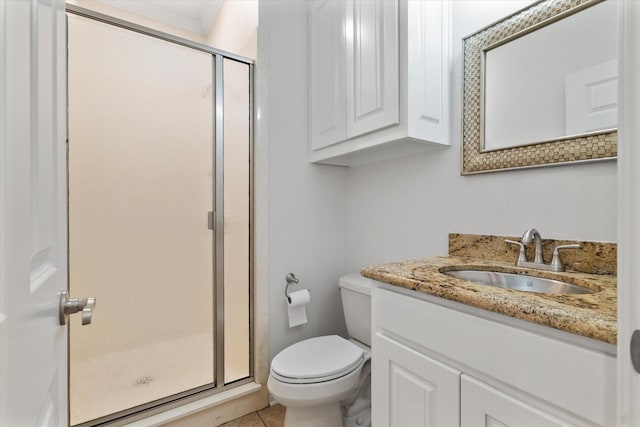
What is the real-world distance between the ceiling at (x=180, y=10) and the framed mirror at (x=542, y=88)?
195 centimetres

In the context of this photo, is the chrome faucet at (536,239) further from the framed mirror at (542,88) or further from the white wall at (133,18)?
the white wall at (133,18)

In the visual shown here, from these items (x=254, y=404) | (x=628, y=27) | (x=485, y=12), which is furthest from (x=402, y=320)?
(x=485, y=12)

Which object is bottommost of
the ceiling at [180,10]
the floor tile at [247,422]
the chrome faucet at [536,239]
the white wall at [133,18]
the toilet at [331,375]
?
the floor tile at [247,422]

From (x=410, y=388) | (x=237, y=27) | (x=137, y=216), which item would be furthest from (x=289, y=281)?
(x=237, y=27)

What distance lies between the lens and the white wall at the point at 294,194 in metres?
1.70

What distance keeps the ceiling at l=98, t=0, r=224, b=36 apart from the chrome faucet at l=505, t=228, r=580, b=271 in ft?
7.98

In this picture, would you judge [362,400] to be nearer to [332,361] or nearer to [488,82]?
[332,361]

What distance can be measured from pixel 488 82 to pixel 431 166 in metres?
0.41

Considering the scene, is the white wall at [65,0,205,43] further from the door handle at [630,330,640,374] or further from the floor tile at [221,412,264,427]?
the door handle at [630,330,640,374]

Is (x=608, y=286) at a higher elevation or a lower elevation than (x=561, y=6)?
lower

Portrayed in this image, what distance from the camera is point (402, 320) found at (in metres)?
0.90

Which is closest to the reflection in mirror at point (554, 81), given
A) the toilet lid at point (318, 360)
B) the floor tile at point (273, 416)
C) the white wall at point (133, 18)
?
the toilet lid at point (318, 360)

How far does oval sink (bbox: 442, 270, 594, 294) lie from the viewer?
90 centimetres

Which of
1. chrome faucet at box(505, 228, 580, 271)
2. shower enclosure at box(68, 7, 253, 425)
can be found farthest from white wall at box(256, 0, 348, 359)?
chrome faucet at box(505, 228, 580, 271)
